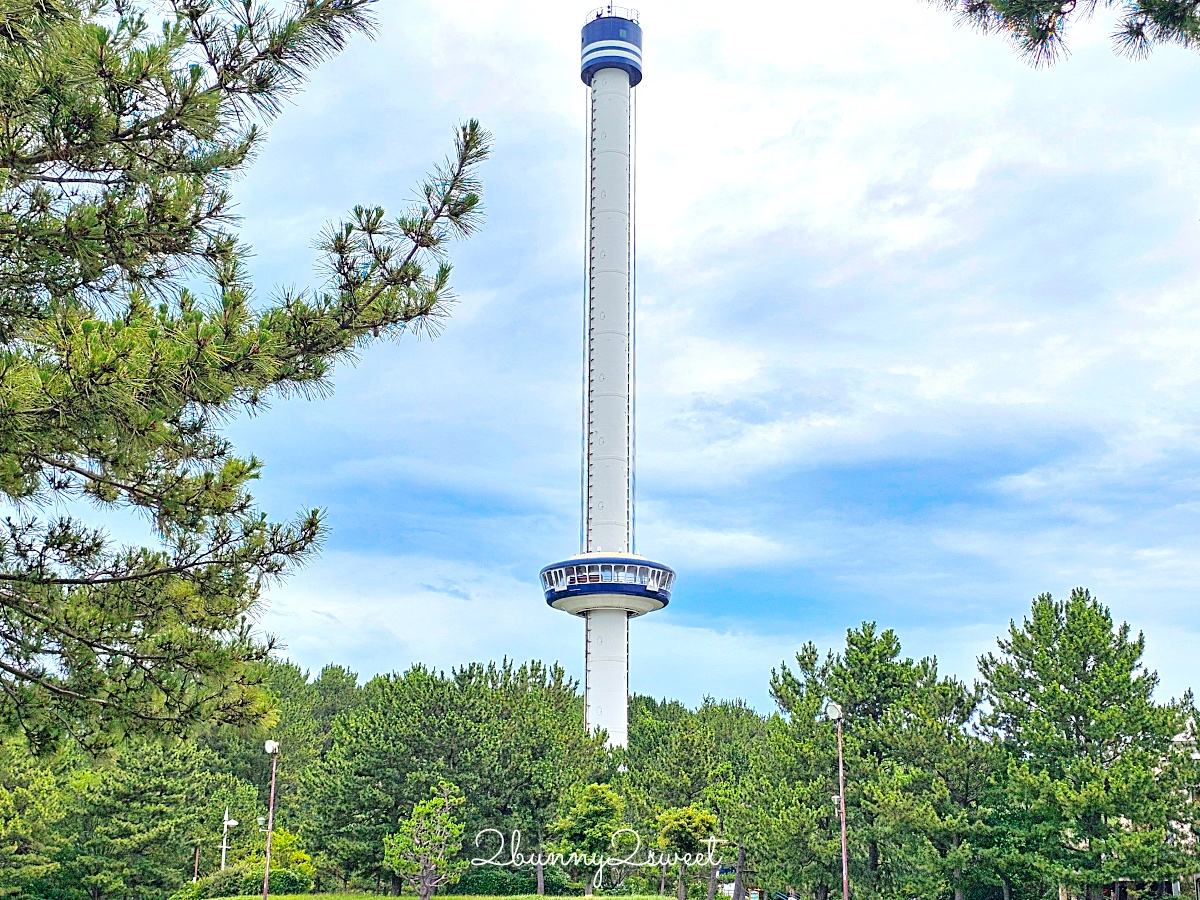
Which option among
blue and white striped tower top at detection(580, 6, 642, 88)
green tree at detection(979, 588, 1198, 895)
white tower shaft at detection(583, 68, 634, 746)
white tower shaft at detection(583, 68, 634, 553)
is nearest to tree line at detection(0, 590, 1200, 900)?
green tree at detection(979, 588, 1198, 895)

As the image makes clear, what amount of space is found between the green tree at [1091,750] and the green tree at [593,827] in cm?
1300

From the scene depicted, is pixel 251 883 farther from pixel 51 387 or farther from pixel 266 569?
pixel 51 387

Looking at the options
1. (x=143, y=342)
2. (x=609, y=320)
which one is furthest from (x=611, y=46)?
(x=143, y=342)

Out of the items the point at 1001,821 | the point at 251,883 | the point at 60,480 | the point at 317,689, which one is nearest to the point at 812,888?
the point at 1001,821

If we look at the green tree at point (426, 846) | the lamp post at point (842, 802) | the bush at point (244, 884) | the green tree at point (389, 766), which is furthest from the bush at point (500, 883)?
the lamp post at point (842, 802)

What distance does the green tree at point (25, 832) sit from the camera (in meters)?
40.1

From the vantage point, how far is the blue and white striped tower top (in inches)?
2606

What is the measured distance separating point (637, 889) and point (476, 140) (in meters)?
36.5

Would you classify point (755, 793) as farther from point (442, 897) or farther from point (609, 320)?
point (609, 320)

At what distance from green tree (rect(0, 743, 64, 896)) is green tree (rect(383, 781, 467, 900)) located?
46.9 feet

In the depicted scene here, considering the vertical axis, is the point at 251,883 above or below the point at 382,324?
below

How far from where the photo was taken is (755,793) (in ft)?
122

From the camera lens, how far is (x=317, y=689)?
7856 centimetres

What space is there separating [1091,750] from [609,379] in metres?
37.2
